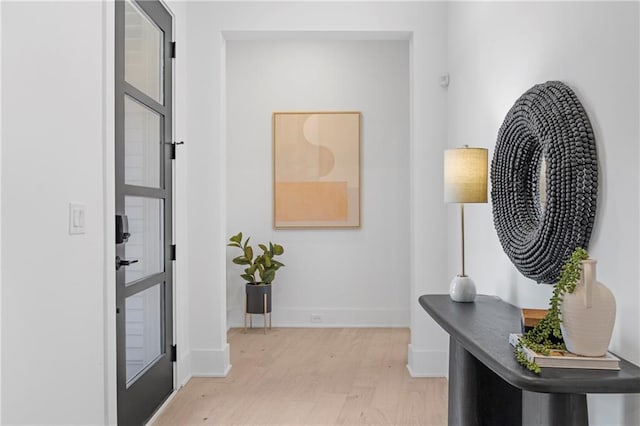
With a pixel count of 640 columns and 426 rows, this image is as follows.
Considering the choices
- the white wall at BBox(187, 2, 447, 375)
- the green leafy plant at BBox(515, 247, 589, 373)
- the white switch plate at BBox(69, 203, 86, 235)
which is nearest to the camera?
the green leafy plant at BBox(515, 247, 589, 373)

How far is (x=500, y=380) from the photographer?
8.22ft

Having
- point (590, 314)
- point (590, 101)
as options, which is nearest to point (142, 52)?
point (590, 101)

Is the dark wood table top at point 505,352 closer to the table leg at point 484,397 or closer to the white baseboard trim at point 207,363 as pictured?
the table leg at point 484,397

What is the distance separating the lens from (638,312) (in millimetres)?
1757

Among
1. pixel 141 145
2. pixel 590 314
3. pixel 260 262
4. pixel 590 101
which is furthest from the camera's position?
pixel 260 262

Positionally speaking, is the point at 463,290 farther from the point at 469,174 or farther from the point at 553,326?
the point at 553,326

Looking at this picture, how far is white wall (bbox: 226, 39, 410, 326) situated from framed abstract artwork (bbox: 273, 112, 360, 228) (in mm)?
81

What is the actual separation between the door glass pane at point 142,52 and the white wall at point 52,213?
15.5 inches

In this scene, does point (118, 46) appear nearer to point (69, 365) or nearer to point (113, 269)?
point (113, 269)

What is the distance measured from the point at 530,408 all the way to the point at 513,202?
0.91 meters

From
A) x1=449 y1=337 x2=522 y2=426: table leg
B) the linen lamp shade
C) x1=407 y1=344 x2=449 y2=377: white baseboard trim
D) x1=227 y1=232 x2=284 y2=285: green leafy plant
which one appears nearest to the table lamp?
the linen lamp shade

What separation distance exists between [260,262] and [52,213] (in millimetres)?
3420

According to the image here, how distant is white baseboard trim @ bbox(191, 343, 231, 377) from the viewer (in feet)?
13.3

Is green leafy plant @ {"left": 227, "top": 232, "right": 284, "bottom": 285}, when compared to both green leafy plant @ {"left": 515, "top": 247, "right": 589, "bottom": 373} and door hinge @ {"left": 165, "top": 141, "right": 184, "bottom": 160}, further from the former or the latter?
green leafy plant @ {"left": 515, "top": 247, "right": 589, "bottom": 373}
